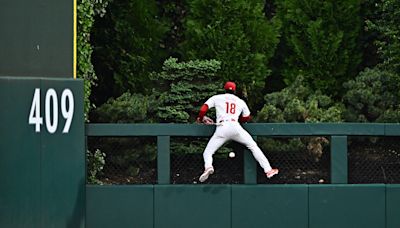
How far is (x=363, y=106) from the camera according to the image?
1053 cm

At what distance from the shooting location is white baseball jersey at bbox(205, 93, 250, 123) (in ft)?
29.8

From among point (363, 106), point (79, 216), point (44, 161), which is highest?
point (363, 106)

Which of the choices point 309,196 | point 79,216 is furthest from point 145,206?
point 309,196

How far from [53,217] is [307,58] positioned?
186 inches

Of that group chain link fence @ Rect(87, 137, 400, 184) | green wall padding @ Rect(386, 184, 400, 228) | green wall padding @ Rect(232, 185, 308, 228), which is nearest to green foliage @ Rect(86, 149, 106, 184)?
chain link fence @ Rect(87, 137, 400, 184)

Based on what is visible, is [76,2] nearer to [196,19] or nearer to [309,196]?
[196,19]

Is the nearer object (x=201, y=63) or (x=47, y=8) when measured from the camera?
(x=47, y=8)

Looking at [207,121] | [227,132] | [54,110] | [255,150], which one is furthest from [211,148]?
[54,110]

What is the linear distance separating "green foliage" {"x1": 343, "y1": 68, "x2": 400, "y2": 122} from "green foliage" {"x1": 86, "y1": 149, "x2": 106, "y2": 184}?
141 inches

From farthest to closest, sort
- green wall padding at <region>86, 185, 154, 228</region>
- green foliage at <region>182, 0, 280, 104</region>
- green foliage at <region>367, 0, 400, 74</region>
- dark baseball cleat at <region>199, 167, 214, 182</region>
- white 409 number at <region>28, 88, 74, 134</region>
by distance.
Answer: green foliage at <region>182, 0, 280, 104</region>, green foliage at <region>367, 0, 400, 74</region>, green wall padding at <region>86, 185, 154, 228</region>, dark baseball cleat at <region>199, 167, 214, 182</region>, white 409 number at <region>28, 88, 74, 134</region>

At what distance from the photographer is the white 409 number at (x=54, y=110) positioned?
338 inches

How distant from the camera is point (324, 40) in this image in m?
11.1

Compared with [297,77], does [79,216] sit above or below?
below

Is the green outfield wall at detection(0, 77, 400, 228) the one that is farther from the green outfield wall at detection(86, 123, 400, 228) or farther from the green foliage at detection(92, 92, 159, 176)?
the green foliage at detection(92, 92, 159, 176)
